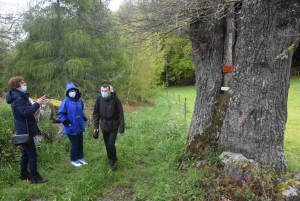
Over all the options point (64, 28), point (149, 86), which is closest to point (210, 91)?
point (64, 28)

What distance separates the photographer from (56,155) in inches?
218

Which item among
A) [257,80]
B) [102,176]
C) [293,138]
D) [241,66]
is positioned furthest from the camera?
[293,138]

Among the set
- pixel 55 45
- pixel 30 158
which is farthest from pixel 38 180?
pixel 55 45

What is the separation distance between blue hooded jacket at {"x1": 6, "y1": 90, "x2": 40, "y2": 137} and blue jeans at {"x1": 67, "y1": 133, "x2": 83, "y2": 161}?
89 centimetres

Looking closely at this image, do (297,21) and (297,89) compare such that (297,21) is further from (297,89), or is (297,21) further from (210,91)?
(297,89)

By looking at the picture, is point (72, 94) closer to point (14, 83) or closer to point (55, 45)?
point (14, 83)

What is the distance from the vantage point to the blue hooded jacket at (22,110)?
401 centimetres

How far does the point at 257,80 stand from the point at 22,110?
399 centimetres

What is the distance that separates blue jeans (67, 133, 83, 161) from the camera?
16.4ft

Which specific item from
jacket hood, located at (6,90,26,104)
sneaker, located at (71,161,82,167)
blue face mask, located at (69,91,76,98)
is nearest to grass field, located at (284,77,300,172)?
sneaker, located at (71,161,82,167)

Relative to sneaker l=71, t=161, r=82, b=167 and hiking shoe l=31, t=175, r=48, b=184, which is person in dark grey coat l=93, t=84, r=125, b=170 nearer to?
sneaker l=71, t=161, r=82, b=167

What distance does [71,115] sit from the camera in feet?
16.1

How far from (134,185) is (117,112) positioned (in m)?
1.53

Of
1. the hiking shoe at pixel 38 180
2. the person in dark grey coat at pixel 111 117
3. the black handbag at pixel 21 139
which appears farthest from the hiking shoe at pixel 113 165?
the black handbag at pixel 21 139
